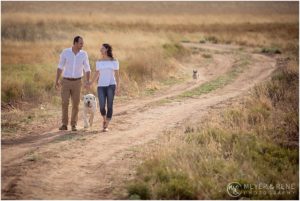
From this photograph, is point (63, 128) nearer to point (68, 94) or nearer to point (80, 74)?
point (68, 94)

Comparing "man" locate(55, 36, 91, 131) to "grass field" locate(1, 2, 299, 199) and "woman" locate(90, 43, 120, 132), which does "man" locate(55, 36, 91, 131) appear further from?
"grass field" locate(1, 2, 299, 199)

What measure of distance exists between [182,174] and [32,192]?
221 centimetres

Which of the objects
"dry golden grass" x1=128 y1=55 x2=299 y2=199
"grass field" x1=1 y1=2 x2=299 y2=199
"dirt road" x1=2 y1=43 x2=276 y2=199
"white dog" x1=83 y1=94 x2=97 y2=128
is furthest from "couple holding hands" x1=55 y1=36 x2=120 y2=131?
"dry golden grass" x1=128 y1=55 x2=299 y2=199

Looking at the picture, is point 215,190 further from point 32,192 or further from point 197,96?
point 197,96

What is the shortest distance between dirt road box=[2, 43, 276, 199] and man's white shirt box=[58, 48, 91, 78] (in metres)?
1.30

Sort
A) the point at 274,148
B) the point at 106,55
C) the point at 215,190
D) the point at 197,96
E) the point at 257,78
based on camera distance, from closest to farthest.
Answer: the point at 215,190 → the point at 274,148 → the point at 106,55 → the point at 197,96 → the point at 257,78

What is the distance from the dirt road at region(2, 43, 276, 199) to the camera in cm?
728

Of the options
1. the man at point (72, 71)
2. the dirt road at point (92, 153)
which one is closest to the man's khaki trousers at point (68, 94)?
the man at point (72, 71)

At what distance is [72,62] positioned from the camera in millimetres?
10688

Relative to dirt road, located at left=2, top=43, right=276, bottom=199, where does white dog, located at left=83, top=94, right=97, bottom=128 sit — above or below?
above

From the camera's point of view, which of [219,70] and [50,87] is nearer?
[50,87]

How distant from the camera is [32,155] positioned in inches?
346

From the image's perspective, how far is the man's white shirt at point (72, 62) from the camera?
420 inches

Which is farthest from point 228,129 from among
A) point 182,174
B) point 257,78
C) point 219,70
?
point 219,70
